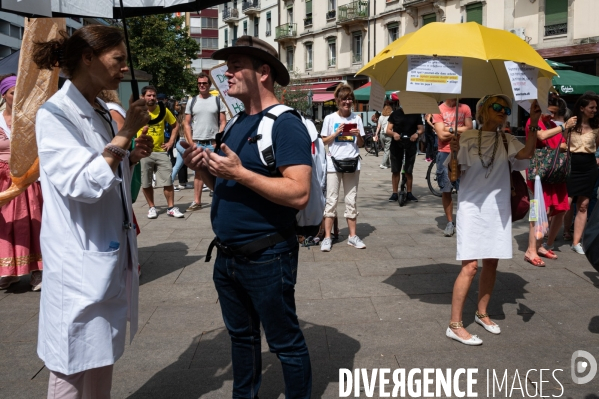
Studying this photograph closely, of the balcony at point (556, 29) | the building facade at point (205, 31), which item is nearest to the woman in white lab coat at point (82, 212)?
the balcony at point (556, 29)

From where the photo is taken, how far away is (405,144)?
10.2 metres

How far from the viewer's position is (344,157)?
23.6 feet

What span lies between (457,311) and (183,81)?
38.9 m

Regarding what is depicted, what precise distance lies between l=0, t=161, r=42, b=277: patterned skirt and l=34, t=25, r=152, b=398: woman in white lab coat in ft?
10.7

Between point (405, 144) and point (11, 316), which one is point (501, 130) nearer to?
point (11, 316)

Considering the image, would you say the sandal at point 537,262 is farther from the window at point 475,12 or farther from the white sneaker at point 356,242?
the window at point 475,12

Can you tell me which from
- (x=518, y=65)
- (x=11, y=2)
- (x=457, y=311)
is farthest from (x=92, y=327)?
(x=518, y=65)

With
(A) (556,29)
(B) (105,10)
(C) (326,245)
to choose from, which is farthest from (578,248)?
(A) (556,29)

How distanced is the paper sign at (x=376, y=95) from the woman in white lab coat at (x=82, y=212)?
2.76 m

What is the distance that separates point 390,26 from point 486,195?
3401 cm

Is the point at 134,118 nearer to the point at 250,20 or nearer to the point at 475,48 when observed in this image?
the point at 475,48

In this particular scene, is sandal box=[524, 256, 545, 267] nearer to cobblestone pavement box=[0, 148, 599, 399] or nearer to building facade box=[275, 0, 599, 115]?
cobblestone pavement box=[0, 148, 599, 399]

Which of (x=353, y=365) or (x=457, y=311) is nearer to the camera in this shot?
(x=353, y=365)

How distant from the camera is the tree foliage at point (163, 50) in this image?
3759 cm
